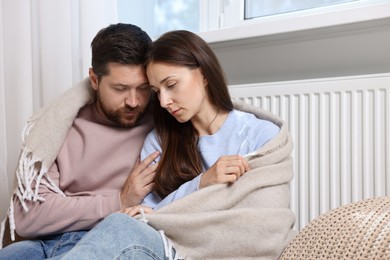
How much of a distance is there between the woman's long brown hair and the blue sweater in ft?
0.09

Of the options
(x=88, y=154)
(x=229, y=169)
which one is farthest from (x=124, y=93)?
(x=229, y=169)

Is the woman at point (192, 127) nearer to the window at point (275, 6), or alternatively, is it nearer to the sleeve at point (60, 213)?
the sleeve at point (60, 213)

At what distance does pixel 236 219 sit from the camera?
1169 millimetres

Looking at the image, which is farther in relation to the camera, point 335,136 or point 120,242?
point 335,136

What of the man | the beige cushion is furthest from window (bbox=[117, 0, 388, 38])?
the beige cushion

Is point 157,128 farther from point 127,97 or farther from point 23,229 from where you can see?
point 23,229

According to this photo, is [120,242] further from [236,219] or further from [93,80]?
[93,80]

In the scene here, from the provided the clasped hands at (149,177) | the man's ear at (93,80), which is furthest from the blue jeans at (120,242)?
the man's ear at (93,80)

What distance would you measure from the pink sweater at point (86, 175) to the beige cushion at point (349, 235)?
1.83 ft

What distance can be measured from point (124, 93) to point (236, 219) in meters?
0.53

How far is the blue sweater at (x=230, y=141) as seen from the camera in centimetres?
134

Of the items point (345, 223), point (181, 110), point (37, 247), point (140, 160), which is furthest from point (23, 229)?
point (345, 223)

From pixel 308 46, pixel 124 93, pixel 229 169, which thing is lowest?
pixel 229 169

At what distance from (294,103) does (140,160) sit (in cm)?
49
